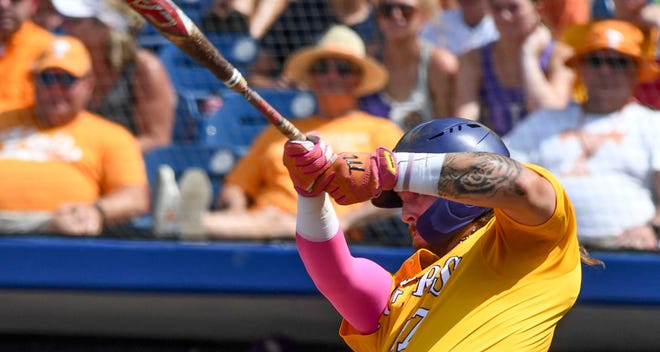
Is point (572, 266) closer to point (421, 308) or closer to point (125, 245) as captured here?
point (421, 308)

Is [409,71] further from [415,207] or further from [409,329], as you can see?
[409,329]

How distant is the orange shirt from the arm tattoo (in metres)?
3.29

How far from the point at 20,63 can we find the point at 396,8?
1779 mm

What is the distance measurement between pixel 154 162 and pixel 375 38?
3.74 feet

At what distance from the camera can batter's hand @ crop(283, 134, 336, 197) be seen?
193cm

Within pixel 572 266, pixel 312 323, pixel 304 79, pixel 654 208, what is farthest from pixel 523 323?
pixel 304 79

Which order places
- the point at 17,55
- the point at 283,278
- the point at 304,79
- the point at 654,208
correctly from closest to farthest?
the point at 654,208
the point at 283,278
the point at 304,79
the point at 17,55

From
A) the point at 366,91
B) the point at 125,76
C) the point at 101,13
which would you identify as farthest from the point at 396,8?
the point at 101,13

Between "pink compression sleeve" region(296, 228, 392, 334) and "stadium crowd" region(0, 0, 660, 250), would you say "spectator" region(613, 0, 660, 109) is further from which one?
"pink compression sleeve" region(296, 228, 392, 334)

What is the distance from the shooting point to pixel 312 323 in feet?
14.5

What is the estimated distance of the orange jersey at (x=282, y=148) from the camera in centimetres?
437

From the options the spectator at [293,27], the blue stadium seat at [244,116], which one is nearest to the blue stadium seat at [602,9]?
the spectator at [293,27]

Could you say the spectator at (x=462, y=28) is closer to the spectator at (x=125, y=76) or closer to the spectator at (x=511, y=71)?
the spectator at (x=511, y=71)

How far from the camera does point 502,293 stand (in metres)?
2.15
